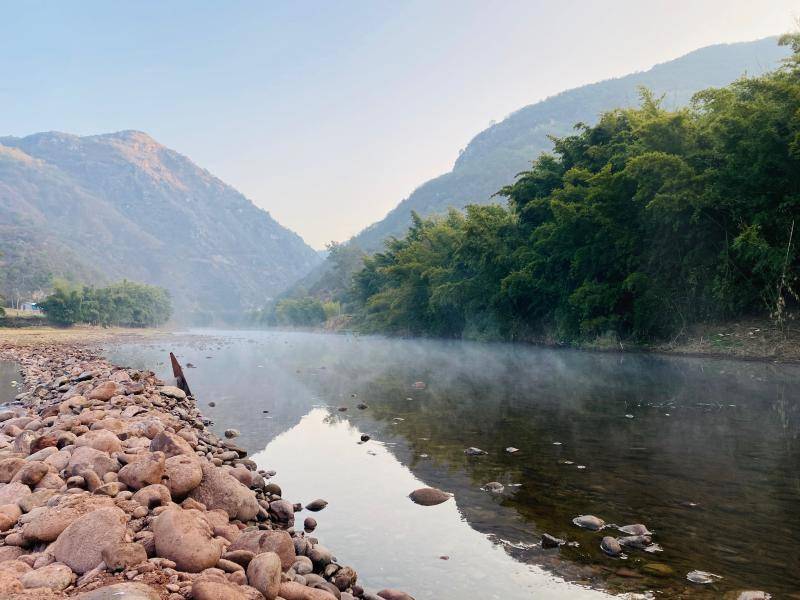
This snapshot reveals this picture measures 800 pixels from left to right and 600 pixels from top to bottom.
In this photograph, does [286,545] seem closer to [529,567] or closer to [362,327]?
[529,567]

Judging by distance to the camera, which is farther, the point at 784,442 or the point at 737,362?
the point at 737,362

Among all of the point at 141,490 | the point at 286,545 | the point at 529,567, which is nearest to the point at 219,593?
the point at 286,545

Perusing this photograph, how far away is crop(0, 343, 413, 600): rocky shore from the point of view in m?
3.70

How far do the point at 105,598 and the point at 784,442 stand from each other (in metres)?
10.3

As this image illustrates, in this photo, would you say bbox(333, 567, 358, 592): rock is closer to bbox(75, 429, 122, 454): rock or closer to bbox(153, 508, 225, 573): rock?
bbox(153, 508, 225, 573): rock

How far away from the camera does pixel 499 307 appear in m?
41.9

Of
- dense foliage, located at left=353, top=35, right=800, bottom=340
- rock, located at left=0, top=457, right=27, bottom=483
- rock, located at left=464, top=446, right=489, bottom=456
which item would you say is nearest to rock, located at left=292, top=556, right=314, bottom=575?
rock, located at left=0, top=457, right=27, bottom=483

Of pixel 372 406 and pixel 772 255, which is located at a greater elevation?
pixel 772 255

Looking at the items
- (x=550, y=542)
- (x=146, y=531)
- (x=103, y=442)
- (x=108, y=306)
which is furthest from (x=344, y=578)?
(x=108, y=306)

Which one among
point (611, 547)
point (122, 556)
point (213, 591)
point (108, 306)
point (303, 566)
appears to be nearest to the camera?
point (213, 591)

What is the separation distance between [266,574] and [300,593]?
281 mm

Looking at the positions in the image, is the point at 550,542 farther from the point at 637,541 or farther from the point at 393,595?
the point at 393,595

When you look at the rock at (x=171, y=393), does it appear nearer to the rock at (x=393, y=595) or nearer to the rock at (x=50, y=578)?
the rock at (x=50, y=578)

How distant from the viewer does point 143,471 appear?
17.3ft
